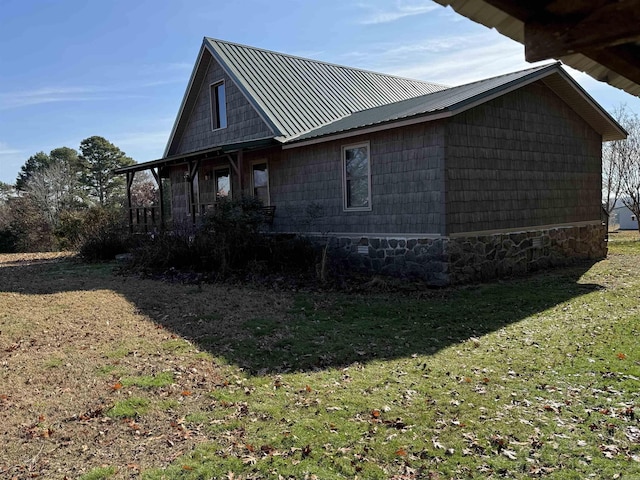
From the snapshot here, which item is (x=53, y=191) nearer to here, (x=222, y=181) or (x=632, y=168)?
(x=222, y=181)

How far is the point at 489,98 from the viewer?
10.5 m

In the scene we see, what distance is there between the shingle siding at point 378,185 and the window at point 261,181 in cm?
69

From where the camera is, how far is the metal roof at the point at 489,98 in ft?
32.8

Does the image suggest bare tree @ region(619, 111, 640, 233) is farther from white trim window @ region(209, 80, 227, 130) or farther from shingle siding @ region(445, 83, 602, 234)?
white trim window @ region(209, 80, 227, 130)

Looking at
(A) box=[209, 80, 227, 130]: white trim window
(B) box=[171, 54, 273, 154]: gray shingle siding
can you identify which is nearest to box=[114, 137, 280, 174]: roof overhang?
(B) box=[171, 54, 273, 154]: gray shingle siding

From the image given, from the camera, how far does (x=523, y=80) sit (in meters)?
11.1

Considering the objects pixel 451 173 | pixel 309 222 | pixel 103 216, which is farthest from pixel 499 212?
pixel 103 216

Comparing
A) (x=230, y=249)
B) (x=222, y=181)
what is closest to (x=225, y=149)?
(x=230, y=249)

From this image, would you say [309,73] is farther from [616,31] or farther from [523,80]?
[616,31]

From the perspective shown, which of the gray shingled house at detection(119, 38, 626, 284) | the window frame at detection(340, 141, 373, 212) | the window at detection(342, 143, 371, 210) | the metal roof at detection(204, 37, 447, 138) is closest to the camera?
the gray shingled house at detection(119, 38, 626, 284)

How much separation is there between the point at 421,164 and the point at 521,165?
3140mm

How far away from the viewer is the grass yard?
3568 mm

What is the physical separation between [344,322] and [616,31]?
5.92m

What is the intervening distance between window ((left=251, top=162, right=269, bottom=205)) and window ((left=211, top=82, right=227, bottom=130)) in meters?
2.88
